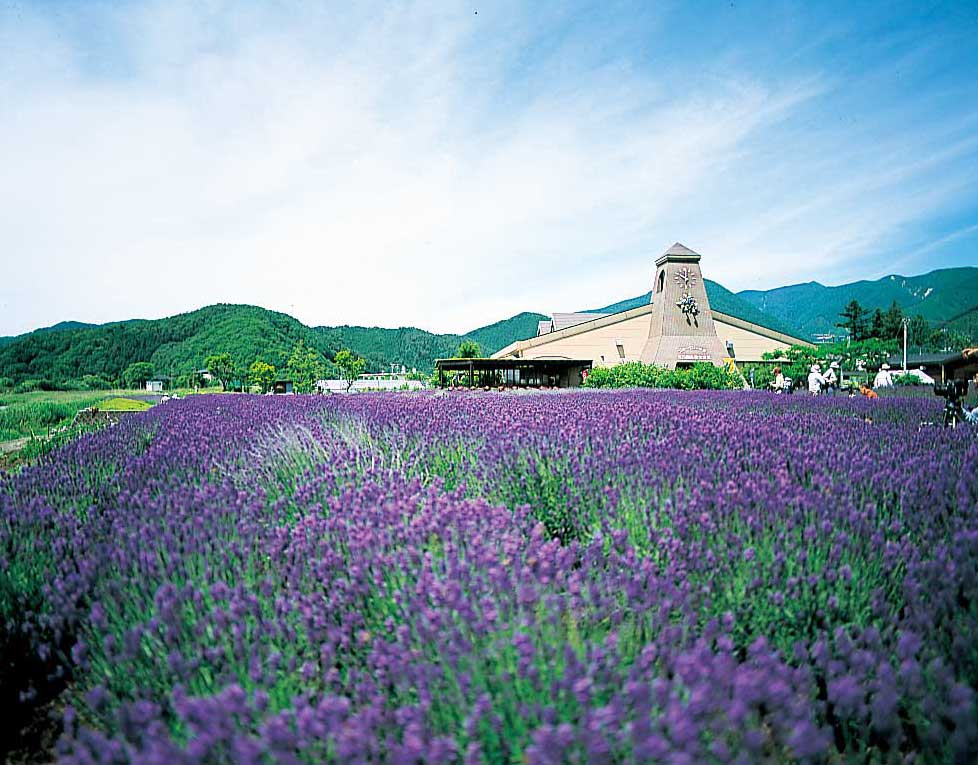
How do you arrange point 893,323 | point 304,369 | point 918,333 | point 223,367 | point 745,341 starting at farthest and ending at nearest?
point 918,333 → point 893,323 → point 223,367 → point 304,369 → point 745,341

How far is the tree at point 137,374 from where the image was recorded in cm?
7068

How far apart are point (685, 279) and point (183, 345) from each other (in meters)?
79.4

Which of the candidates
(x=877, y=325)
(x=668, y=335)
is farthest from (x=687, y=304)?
(x=877, y=325)

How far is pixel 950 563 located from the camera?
4.87 ft

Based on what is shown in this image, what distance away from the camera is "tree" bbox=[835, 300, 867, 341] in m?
73.7

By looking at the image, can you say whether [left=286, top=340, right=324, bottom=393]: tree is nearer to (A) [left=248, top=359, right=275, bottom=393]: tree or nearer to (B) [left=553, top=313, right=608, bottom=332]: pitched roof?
(A) [left=248, top=359, right=275, bottom=393]: tree

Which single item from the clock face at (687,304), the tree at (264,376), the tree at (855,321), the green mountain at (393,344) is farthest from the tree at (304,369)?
the tree at (855,321)

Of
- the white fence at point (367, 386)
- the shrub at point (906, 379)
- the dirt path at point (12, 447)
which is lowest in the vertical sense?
the shrub at point (906, 379)

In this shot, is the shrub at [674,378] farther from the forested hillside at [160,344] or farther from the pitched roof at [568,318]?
the forested hillside at [160,344]

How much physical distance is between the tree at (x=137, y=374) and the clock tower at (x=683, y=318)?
6274 centimetres

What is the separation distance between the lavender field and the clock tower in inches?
1356

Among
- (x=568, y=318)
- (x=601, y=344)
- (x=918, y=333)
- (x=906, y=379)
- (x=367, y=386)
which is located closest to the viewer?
(x=906, y=379)

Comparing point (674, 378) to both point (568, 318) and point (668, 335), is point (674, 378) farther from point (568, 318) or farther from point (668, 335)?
point (568, 318)

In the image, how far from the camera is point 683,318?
119 ft
